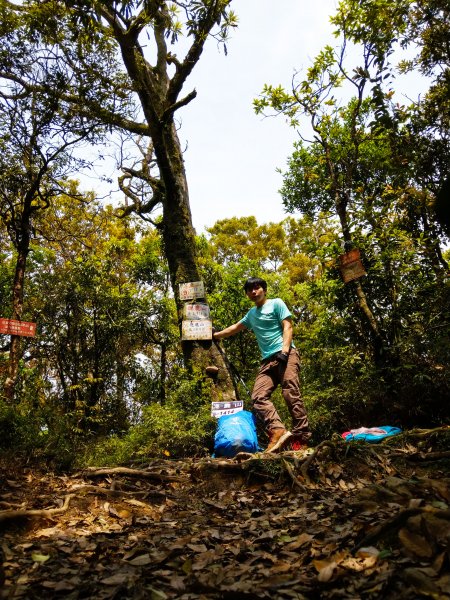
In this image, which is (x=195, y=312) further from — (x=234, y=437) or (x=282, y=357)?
(x=234, y=437)

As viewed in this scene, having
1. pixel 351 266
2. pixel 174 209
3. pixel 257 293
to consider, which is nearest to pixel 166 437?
pixel 257 293

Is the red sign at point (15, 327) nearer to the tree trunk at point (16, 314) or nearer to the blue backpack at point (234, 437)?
the tree trunk at point (16, 314)

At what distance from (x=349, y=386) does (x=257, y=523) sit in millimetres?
3311

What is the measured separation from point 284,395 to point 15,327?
4.75 meters

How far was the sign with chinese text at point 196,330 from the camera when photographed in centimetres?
603

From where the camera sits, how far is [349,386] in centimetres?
Result: 562

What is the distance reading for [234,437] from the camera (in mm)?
4309

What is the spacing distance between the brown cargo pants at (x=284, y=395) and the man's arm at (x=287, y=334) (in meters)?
0.15

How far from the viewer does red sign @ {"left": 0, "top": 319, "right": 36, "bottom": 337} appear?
6.95 metres

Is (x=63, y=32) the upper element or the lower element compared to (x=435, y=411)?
upper

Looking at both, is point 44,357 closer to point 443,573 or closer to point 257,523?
point 257,523

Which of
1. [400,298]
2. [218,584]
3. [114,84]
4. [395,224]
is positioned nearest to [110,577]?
[218,584]

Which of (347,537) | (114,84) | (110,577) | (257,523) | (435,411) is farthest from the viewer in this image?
(114,84)

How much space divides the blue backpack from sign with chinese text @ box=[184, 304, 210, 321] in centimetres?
191
